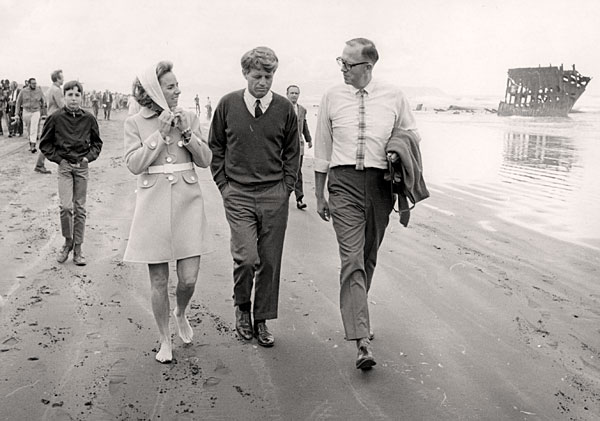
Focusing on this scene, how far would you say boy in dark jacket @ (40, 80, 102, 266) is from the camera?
6.09 meters

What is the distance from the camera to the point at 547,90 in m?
54.8

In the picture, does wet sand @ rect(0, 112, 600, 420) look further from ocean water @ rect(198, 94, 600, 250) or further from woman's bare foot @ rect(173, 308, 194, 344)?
ocean water @ rect(198, 94, 600, 250)

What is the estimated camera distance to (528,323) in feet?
16.0

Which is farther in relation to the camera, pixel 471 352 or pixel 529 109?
pixel 529 109

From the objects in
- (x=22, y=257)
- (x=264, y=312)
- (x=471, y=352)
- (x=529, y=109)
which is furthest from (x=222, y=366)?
(x=529, y=109)

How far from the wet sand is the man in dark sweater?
0.33m

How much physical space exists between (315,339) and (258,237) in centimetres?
84

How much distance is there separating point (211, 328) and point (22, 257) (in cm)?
277

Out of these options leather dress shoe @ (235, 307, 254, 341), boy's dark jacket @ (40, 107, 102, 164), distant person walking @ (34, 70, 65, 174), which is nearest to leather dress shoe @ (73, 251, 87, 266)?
boy's dark jacket @ (40, 107, 102, 164)

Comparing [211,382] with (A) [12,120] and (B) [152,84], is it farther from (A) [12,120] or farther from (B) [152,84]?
(A) [12,120]

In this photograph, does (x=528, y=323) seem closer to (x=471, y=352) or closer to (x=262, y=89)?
(x=471, y=352)

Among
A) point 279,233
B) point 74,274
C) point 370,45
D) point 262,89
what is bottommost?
point 74,274

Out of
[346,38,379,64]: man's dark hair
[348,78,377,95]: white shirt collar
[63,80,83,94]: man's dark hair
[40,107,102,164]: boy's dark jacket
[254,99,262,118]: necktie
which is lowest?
[40,107,102,164]: boy's dark jacket

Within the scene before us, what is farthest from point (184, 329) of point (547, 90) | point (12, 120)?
point (547, 90)
